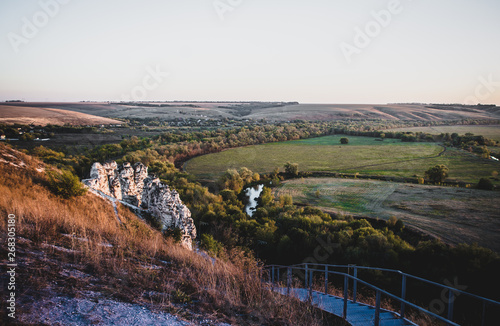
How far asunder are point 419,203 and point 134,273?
38680 mm

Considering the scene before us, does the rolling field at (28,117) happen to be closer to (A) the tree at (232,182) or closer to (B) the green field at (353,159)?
(B) the green field at (353,159)

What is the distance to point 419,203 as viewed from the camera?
114 ft

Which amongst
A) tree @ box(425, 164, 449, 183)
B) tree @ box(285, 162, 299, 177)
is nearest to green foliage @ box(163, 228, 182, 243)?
tree @ box(285, 162, 299, 177)

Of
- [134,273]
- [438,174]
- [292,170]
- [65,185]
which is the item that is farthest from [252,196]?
[134,273]

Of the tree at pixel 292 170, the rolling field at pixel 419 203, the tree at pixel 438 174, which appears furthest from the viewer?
the tree at pixel 292 170

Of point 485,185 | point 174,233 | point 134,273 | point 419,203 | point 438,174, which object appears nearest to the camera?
point 134,273

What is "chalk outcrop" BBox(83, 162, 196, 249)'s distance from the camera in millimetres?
15719

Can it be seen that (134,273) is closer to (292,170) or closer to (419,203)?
(419,203)

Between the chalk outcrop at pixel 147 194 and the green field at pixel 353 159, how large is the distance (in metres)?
29.6

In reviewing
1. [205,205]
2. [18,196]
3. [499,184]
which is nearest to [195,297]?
[18,196]

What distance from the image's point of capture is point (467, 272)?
17.8 meters

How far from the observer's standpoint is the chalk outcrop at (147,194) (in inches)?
619

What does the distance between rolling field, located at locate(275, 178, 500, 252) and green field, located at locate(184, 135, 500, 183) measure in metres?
9.60

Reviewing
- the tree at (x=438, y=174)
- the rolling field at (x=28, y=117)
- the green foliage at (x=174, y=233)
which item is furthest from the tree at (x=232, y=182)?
the rolling field at (x=28, y=117)
